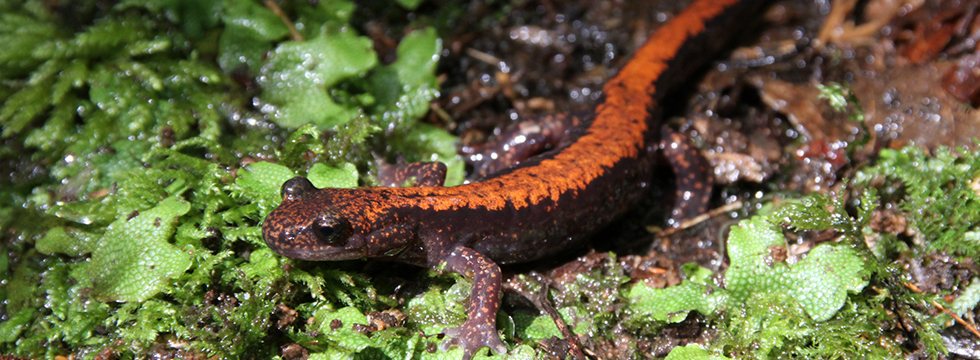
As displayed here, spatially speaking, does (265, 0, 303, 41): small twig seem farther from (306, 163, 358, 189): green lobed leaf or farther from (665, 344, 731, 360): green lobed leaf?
(665, 344, 731, 360): green lobed leaf

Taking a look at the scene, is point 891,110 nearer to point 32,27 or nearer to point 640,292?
point 640,292

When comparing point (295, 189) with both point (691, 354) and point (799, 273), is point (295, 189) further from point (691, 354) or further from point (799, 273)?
point (799, 273)

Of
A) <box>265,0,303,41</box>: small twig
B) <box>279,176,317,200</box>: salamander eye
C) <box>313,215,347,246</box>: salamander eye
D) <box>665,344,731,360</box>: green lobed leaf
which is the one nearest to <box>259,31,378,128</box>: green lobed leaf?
<box>265,0,303,41</box>: small twig

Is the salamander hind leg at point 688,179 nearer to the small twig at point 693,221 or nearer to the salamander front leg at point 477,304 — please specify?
the small twig at point 693,221

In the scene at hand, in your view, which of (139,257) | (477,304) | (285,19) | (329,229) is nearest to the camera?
(329,229)

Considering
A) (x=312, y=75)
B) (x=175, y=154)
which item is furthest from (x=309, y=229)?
(x=312, y=75)

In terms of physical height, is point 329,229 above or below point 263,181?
above
